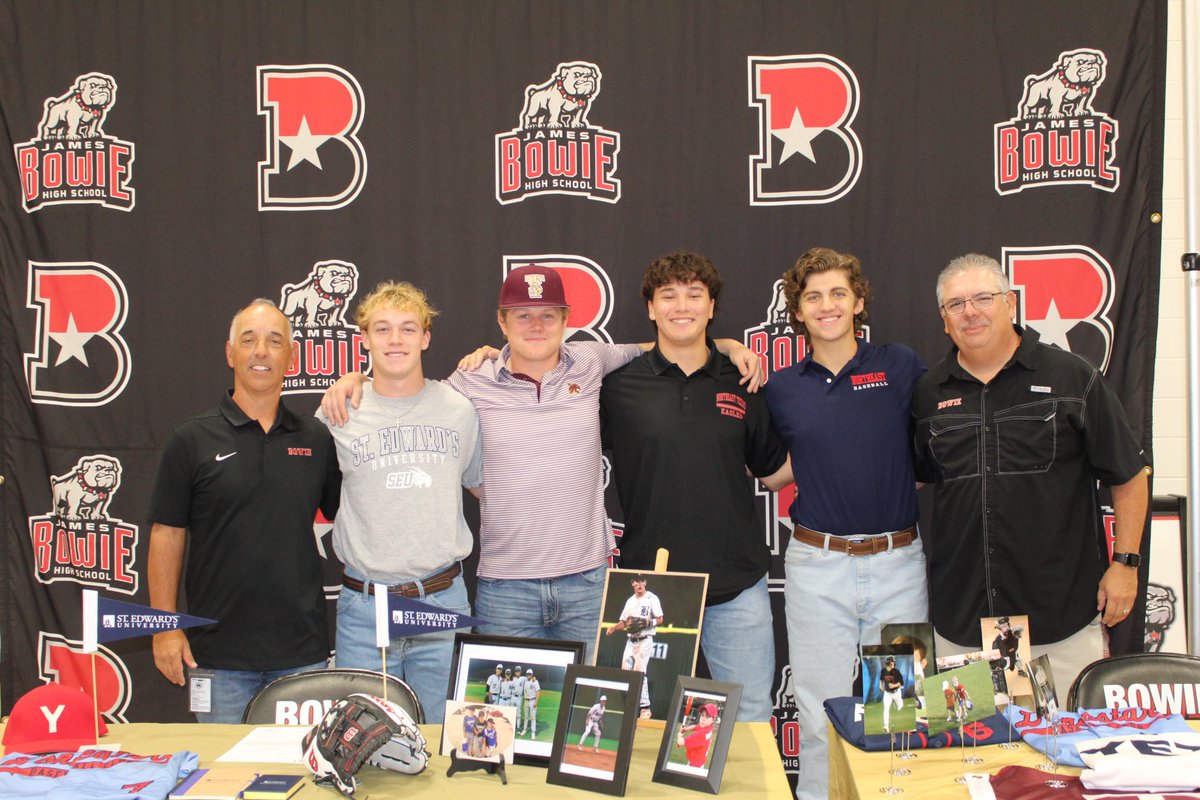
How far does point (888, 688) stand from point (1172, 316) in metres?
2.46

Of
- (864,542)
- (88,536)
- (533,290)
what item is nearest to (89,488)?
(88,536)

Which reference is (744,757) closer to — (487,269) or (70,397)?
(487,269)

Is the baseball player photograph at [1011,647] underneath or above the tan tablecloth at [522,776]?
above

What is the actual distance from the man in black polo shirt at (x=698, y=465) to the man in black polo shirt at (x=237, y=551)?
3.31 feet

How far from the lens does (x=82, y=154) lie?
358cm

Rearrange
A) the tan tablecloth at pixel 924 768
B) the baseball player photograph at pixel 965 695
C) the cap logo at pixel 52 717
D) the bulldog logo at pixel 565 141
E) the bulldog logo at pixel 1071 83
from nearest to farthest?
A: the tan tablecloth at pixel 924 768, the baseball player photograph at pixel 965 695, the cap logo at pixel 52 717, the bulldog logo at pixel 1071 83, the bulldog logo at pixel 565 141

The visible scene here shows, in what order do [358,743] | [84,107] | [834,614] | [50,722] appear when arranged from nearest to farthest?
1. [358,743]
2. [50,722]
3. [834,614]
4. [84,107]

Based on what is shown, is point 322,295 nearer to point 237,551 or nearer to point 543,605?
point 237,551

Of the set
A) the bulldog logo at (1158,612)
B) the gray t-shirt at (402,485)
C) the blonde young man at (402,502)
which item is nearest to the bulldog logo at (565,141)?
the blonde young man at (402,502)

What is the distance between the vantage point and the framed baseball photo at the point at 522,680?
1.87 metres

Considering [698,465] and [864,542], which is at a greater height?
[698,465]

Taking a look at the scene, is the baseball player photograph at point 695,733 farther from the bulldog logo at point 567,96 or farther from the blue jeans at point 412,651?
the bulldog logo at point 567,96

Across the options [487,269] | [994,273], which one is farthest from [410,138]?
[994,273]

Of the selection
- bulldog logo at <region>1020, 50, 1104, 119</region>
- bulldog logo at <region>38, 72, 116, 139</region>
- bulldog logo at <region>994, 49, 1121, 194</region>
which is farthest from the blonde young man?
bulldog logo at <region>1020, 50, 1104, 119</region>
